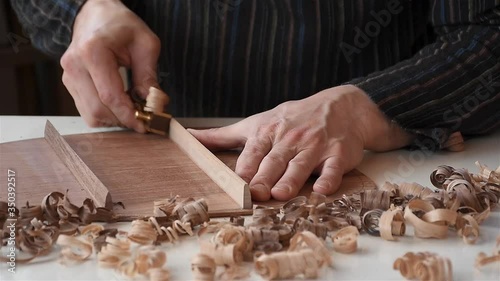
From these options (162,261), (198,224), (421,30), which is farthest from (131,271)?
(421,30)

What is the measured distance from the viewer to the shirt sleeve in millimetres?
1288

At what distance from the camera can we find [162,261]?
0.83 m

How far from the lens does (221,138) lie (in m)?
1.27

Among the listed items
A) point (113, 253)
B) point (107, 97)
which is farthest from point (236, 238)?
point (107, 97)

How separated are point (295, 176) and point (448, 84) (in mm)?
390

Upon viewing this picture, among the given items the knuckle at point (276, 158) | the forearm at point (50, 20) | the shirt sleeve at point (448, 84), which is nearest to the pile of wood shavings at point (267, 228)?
the knuckle at point (276, 158)

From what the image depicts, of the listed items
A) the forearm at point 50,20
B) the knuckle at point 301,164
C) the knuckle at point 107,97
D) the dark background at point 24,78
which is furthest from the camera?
the dark background at point 24,78

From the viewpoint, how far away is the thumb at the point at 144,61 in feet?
4.68

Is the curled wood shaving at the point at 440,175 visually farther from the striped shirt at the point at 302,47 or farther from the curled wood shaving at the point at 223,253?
the curled wood shaving at the point at 223,253

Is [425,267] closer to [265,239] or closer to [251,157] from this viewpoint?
[265,239]

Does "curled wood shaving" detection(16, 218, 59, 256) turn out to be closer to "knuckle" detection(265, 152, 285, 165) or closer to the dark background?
"knuckle" detection(265, 152, 285, 165)

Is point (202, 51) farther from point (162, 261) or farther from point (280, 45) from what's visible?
point (162, 261)

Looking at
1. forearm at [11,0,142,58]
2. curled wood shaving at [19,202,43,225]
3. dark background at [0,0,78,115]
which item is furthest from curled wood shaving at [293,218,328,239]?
dark background at [0,0,78,115]

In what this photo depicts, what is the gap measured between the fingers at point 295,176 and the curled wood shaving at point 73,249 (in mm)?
296
